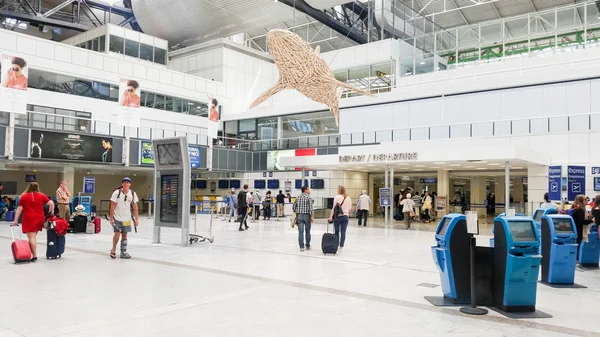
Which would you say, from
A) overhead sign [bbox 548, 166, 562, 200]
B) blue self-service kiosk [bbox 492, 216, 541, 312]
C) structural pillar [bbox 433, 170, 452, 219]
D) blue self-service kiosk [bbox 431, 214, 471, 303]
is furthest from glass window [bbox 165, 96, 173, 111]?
blue self-service kiosk [bbox 492, 216, 541, 312]

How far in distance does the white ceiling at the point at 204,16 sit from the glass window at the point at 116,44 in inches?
182

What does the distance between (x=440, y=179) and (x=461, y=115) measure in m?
3.62

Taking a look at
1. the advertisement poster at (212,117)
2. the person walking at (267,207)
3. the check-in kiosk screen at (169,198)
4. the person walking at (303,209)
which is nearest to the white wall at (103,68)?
the advertisement poster at (212,117)

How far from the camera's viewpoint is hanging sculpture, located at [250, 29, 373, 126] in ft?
56.7

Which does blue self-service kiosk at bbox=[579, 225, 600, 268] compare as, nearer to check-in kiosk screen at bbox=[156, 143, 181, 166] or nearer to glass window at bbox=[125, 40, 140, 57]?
check-in kiosk screen at bbox=[156, 143, 181, 166]

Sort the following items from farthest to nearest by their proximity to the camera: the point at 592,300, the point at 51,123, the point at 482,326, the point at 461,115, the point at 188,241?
the point at 461,115 < the point at 51,123 < the point at 188,241 < the point at 592,300 < the point at 482,326

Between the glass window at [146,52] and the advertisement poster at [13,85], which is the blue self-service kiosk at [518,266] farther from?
the glass window at [146,52]

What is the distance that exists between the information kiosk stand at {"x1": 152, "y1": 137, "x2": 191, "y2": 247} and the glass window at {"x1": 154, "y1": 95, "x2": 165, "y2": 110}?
76.4 ft

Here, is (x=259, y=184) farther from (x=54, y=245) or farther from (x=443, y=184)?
(x=54, y=245)

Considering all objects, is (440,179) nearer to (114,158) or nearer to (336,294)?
(114,158)

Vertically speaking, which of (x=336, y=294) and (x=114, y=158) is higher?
(x=114, y=158)

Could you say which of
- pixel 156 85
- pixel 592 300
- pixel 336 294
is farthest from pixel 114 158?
pixel 592 300

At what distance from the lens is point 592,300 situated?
6.68 meters

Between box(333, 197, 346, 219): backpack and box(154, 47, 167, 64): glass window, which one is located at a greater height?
box(154, 47, 167, 64): glass window
